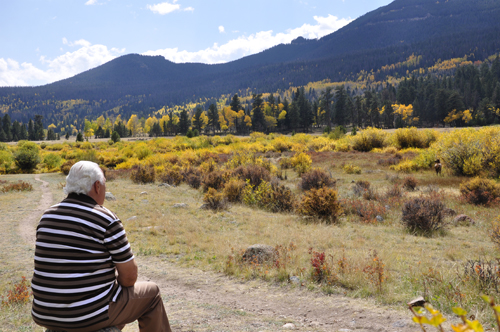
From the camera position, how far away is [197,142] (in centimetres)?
3991

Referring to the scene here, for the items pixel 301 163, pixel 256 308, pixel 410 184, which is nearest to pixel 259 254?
pixel 256 308

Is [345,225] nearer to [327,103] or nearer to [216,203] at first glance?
[216,203]

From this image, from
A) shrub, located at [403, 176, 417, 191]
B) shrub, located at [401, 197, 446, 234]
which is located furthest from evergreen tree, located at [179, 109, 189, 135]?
shrub, located at [401, 197, 446, 234]

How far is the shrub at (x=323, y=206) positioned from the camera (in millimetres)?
9461

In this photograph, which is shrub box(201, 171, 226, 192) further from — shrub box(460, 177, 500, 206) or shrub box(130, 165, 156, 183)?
shrub box(460, 177, 500, 206)

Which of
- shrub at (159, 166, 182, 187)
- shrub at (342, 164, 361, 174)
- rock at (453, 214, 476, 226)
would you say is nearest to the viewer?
rock at (453, 214, 476, 226)

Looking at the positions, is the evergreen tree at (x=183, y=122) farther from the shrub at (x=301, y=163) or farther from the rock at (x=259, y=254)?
the rock at (x=259, y=254)

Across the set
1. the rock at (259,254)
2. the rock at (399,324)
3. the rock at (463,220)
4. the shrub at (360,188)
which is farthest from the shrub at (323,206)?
the rock at (399,324)

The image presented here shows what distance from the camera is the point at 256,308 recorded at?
14.8 ft

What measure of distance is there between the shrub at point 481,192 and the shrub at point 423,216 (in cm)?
331

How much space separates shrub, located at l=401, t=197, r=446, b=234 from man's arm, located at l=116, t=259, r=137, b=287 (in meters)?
8.07

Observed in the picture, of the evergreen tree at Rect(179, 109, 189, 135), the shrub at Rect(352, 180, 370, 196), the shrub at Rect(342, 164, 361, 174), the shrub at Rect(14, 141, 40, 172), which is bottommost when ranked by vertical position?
the shrub at Rect(342, 164, 361, 174)

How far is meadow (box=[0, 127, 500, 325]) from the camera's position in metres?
4.86

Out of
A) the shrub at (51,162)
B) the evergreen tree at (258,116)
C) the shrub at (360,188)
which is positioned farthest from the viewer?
the evergreen tree at (258,116)
